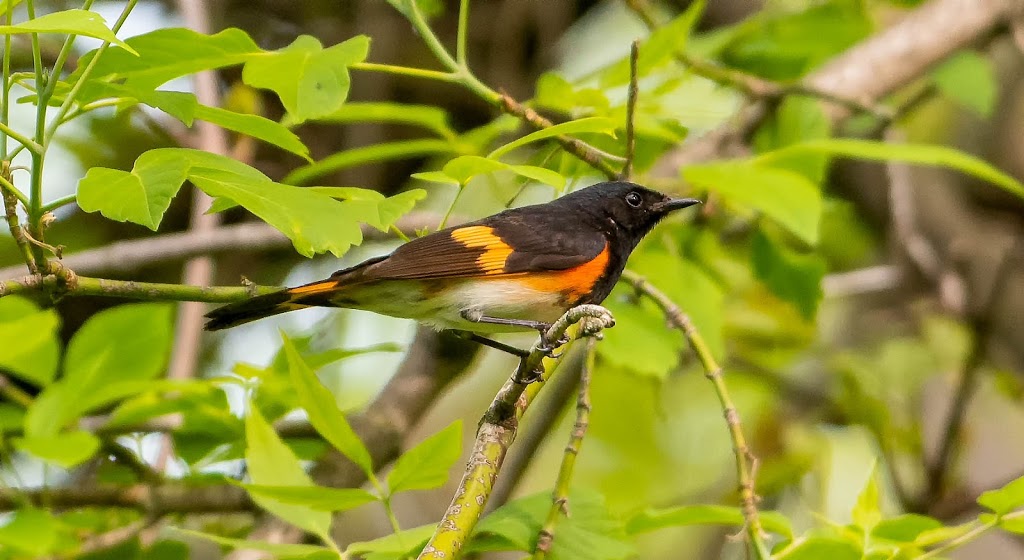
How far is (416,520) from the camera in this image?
5234mm

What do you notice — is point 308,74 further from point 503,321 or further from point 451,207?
point 503,321

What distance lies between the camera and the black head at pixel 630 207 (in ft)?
10.6

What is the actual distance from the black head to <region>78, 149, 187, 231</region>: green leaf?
1.72 m

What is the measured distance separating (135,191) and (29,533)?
104 cm

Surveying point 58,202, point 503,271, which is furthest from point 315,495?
point 503,271

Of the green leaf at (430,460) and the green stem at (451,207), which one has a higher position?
the green stem at (451,207)

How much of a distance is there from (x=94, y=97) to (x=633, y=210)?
1.82m

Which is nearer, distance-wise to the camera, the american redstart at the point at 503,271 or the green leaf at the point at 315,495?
the green leaf at the point at 315,495

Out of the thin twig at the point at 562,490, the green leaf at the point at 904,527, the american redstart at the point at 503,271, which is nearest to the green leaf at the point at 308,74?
the american redstart at the point at 503,271

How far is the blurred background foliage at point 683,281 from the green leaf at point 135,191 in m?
1.21

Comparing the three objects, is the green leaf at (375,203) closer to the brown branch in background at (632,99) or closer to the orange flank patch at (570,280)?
the brown branch in background at (632,99)

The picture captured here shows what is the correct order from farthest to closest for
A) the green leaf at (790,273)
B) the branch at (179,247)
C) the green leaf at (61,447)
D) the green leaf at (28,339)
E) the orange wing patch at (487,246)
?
the branch at (179,247)
the green leaf at (790,273)
the orange wing patch at (487,246)
the green leaf at (28,339)
the green leaf at (61,447)

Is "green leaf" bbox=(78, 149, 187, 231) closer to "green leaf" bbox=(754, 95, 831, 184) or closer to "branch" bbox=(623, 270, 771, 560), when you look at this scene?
"branch" bbox=(623, 270, 771, 560)

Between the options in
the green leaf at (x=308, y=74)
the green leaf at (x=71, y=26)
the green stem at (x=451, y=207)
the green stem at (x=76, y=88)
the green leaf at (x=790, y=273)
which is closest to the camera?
the green leaf at (x=71, y=26)
